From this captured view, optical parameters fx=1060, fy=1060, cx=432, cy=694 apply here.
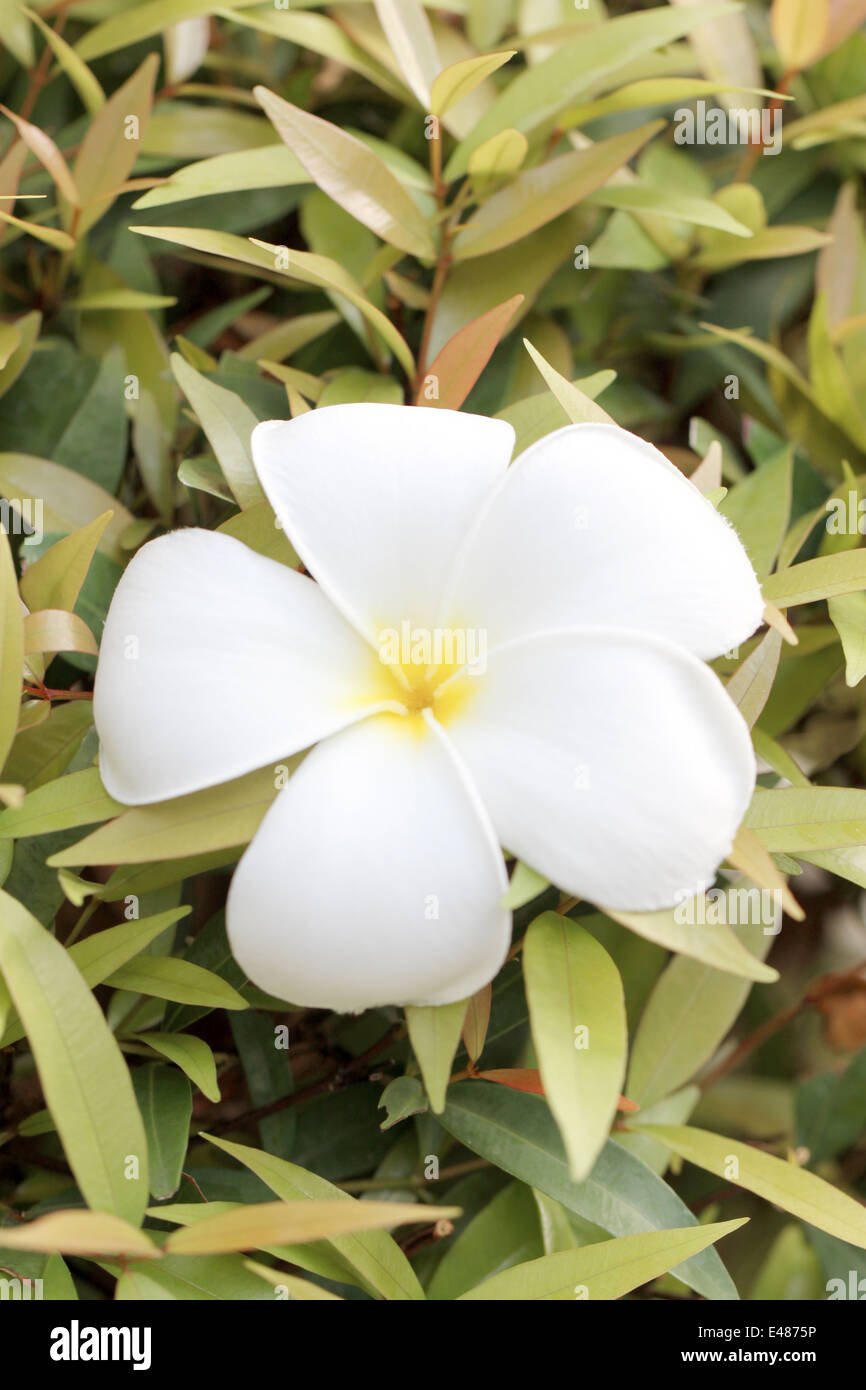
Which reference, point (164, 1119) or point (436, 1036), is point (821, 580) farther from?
point (164, 1119)

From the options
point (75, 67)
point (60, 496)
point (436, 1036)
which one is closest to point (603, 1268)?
point (436, 1036)

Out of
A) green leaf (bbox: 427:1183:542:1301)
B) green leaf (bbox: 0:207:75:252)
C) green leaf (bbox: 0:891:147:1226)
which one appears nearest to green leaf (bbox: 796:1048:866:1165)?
green leaf (bbox: 427:1183:542:1301)

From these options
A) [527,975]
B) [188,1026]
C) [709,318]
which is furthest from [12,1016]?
[709,318]

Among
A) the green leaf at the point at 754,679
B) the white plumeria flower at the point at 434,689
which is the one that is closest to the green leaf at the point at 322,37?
the white plumeria flower at the point at 434,689

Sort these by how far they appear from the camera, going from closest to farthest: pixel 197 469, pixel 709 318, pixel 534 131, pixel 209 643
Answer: pixel 209 643 < pixel 197 469 < pixel 534 131 < pixel 709 318

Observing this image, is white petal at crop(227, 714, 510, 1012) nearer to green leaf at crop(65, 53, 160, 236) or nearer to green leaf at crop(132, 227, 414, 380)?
green leaf at crop(132, 227, 414, 380)
